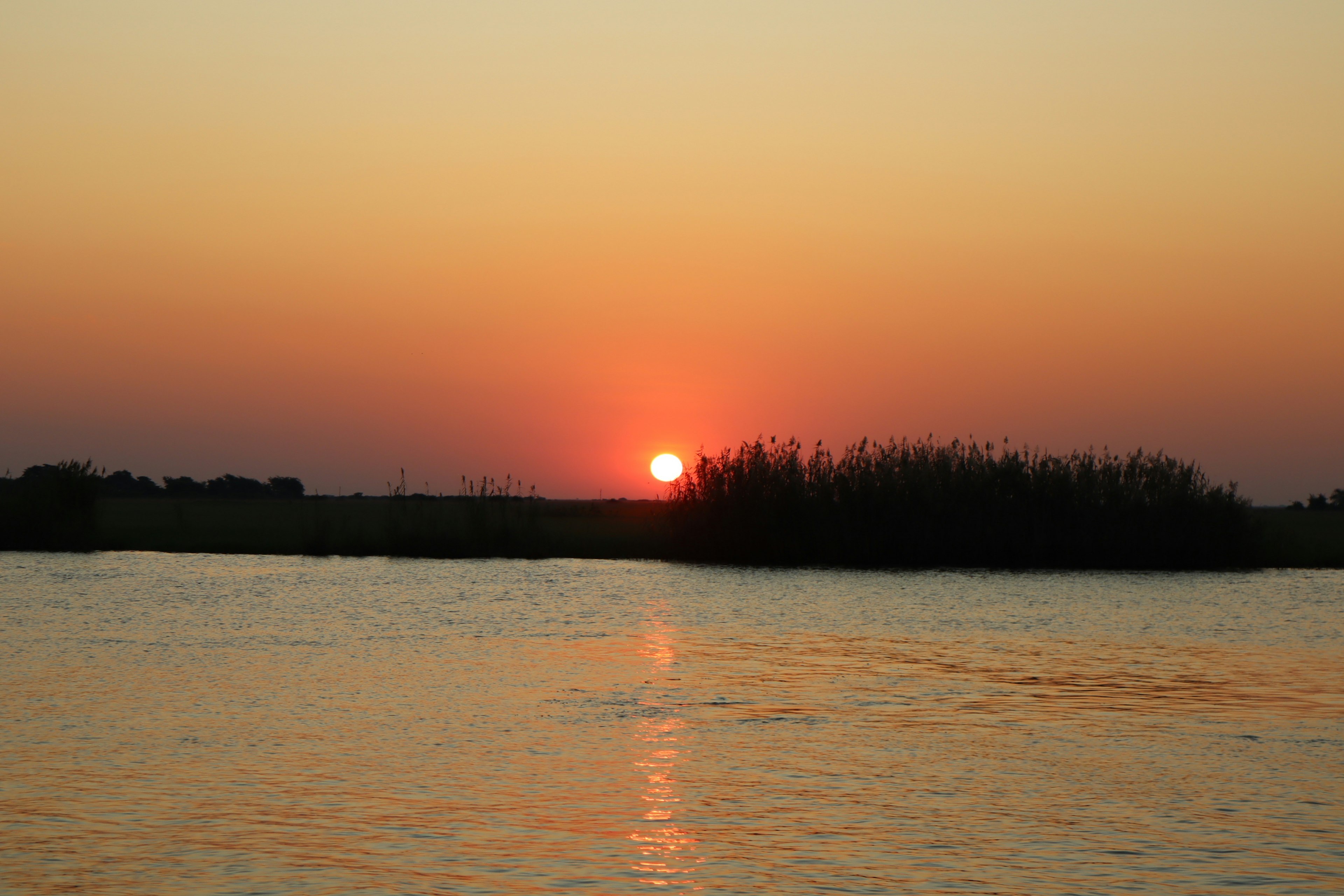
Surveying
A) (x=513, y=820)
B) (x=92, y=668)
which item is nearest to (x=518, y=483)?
(x=92, y=668)

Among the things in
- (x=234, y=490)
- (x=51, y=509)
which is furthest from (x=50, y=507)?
(x=234, y=490)

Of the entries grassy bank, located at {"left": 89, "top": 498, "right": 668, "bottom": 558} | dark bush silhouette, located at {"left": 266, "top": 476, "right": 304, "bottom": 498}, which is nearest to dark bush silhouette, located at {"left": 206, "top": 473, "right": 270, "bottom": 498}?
dark bush silhouette, located at {"left": 266, "top": 476, "right": 304, "bottom": 498}

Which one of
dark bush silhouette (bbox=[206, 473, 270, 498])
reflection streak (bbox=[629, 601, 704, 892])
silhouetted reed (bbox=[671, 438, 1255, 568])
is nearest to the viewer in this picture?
reflection streak (bbox=[629, 601, 704, 892])

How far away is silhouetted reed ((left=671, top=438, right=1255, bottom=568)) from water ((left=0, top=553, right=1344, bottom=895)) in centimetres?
1532

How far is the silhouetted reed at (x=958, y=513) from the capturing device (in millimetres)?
Result: 39750

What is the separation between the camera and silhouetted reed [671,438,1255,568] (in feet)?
130

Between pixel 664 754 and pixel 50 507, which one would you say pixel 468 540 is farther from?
pixel 664 754

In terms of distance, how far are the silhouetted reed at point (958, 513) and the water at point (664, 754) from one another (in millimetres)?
15317

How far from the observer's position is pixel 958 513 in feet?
133

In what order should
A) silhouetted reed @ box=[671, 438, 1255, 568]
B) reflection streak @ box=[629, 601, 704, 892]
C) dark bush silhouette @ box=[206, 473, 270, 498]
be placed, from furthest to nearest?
dark bush silhouette @ box=[206, 473, 270, 498]
silhouetted reed @ box=[671, 438, 1255, 568]
reflection streak @ box=[629, 601, 704, 892]

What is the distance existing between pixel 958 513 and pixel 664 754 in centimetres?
3002

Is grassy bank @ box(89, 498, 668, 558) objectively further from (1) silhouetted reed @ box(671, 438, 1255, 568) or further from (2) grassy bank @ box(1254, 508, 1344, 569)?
(2) grassy bank @ box(1254, 508, 1344, 569)

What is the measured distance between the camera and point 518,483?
144 feet

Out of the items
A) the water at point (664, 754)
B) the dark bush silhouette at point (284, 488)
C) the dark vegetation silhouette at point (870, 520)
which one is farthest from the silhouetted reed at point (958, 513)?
the dark bush silhouette at point (284, 488)
